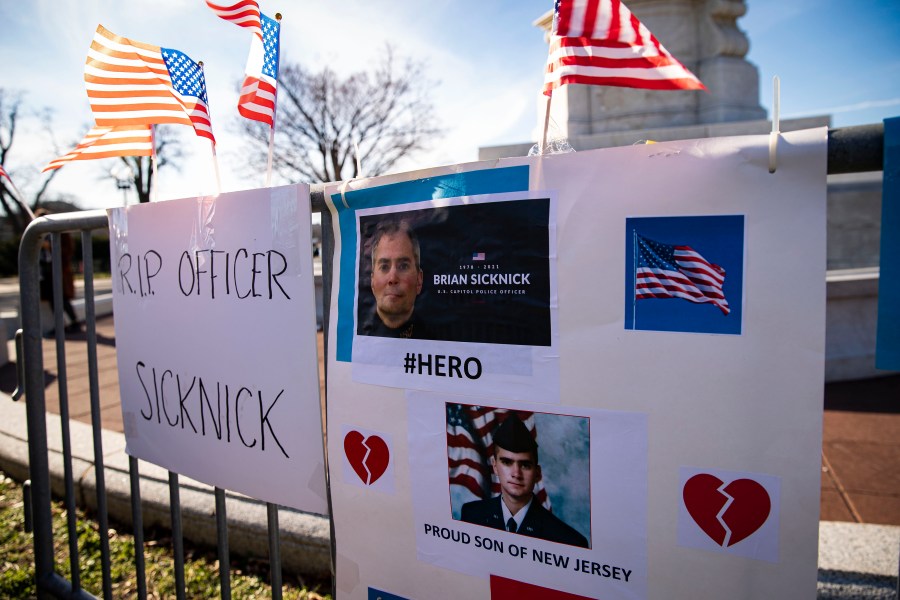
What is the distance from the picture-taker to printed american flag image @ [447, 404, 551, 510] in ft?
3.83

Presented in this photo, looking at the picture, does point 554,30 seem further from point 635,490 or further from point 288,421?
point 288,421

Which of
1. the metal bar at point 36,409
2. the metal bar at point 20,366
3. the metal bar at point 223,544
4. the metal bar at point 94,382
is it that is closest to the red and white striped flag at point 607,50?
the metal bar at point 223,544

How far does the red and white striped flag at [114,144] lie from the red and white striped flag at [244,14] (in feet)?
1.73

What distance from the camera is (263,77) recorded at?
1540mm

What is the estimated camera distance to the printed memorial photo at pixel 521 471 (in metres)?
1.09

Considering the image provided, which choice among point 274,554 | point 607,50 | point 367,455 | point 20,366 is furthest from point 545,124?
point 20,366

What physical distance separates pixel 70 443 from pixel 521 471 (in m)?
1.87

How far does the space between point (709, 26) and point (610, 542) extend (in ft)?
32.8

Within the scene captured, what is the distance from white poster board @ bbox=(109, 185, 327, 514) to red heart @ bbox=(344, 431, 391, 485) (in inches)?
4.3

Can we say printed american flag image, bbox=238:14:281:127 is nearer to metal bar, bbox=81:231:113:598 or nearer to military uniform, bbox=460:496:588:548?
metal bar, bbox=81:231:113:598

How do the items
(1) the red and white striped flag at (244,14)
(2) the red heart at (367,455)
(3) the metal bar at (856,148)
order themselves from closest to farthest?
(3) the metal bar at (856,148), (2) the red heart at (367,455), (1) the red and white striped flag at (244,14)

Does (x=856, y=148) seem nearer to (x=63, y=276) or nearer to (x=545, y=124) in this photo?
(x=545, y=124)

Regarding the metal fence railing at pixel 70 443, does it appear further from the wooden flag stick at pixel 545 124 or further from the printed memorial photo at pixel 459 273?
the wooden flag stick at pixel 545 124

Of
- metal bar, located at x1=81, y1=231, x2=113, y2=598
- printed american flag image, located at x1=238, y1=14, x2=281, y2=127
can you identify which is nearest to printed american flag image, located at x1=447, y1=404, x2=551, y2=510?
printed american flag image, located at x1=238, y1=14, x2=281, y2=127
